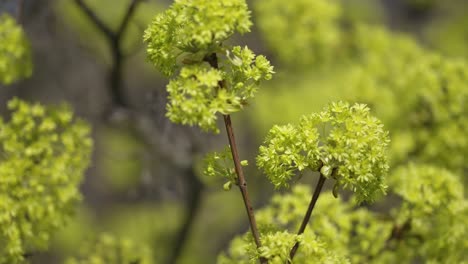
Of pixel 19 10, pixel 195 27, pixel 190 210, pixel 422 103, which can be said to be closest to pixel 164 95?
pixel 19 10

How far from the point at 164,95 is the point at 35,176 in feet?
4.38

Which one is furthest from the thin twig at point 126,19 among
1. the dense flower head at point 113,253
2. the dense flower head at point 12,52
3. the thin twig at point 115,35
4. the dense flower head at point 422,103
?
the dense flower head at point 422,103

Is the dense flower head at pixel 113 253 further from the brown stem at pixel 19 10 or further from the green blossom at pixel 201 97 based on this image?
the green blossom at pixel 201 97

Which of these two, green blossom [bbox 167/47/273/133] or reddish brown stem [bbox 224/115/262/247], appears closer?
green blossom [bbox 167/47/273/133]

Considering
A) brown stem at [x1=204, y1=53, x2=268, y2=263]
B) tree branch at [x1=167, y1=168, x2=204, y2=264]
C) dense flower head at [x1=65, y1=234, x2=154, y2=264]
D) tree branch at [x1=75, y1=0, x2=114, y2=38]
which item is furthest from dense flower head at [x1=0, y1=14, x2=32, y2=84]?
brown stem at [x1=204, y1=53, x2=268, y2=263]

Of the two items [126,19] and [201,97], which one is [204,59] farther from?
[126,19]

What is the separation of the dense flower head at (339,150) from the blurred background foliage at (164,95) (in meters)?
2.26

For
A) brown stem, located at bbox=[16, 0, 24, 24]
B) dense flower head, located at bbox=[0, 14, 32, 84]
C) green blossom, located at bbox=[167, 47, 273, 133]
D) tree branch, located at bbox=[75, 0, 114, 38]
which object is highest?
green blossom, located at bbox=[167, 47, 273, 133]

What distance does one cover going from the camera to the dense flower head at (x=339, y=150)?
2.60 metres

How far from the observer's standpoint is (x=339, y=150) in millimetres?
2598

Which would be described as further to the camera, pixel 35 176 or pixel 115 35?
pixel 115 35

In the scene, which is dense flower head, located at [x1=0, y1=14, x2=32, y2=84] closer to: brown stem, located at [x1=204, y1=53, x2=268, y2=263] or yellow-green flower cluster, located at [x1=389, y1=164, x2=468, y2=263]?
brown stem, located at [x1=204, y1=53, x2=268, y2=263]

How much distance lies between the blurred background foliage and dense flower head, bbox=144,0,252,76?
2.17 metres

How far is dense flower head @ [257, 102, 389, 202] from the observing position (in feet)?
8.52
